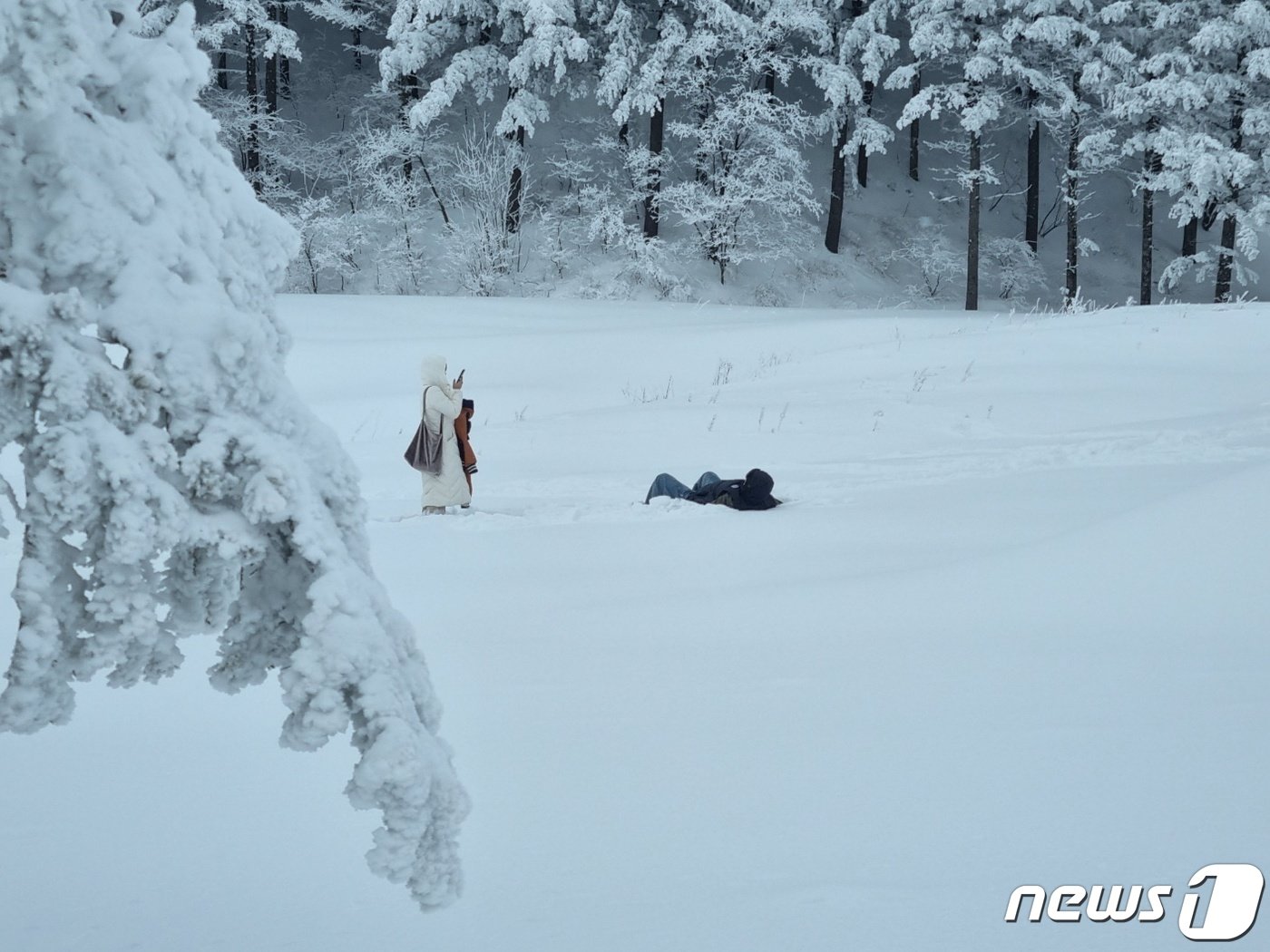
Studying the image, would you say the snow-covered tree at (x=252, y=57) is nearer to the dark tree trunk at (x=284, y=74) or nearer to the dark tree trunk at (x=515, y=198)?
the dark tree trunk at (x=284, y=74)

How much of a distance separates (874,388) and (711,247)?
49.2ft

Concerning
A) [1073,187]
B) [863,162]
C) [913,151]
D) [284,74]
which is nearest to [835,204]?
[863,162]

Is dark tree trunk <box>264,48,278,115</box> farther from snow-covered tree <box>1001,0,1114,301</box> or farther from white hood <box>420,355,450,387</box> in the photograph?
white hood <box>420,355,450,387</box>

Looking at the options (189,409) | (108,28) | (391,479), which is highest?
(108,28)

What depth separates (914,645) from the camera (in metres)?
4.84

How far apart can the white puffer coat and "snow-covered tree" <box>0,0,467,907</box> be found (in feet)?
21.3

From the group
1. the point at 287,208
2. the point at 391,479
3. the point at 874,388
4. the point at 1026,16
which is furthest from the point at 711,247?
the point at 391,479

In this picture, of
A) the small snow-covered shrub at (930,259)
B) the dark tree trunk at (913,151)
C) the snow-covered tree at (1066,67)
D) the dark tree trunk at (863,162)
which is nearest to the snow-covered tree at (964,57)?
the snow-covered tree at (1066,67)

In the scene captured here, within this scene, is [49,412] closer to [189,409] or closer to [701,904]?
[189,409]

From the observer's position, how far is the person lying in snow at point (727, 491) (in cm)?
843

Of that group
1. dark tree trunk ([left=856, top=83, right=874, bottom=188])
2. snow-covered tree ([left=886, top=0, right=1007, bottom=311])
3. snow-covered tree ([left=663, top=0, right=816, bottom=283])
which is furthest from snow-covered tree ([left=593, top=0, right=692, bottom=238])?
dark tree trunk ([left=856, top=83, right=874, bottom=188])

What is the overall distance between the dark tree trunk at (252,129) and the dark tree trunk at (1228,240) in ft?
81.2

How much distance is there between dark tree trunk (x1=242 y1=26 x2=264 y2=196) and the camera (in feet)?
85.0

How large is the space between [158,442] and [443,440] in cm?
681
